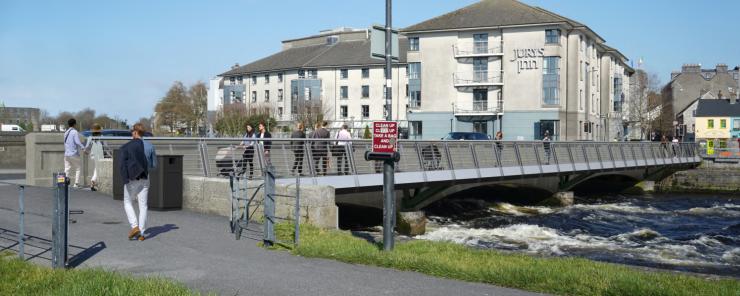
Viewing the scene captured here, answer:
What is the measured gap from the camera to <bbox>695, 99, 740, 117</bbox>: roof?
325 ft

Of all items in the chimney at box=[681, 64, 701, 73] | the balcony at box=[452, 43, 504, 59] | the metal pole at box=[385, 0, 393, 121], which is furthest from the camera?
the chimney at box=[681, 64, 701, 73]

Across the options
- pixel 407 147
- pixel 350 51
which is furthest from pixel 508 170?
pixel 350 51

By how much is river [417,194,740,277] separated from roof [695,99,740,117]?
6664 centimetres

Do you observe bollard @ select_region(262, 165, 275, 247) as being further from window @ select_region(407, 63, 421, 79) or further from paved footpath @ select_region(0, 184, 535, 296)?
window @ select_region(407, 63, 421, 79)

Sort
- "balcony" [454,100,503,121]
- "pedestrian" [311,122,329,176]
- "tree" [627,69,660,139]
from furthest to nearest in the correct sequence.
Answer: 1. "tree" [627,69,660,139]
2. "balcony" [454,100,503,121]
3. "pedestrian" [311,122,329,176]

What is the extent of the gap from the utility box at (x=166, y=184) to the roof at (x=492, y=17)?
188 ft

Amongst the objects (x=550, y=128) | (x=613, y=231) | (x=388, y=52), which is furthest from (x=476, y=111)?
(x=388, y=52)

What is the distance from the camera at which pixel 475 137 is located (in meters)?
42.9

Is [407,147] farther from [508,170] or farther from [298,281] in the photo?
[298,281]

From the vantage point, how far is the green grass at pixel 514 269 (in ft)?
27.6

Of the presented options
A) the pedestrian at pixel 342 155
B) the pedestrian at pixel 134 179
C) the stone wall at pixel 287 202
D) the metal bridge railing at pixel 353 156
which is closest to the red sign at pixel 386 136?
the metal bridge railing at pixel 353 156

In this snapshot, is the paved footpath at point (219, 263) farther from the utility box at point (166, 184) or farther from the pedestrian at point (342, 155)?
the pedestrian at point (342, 155)

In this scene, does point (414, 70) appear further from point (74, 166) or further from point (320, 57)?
point (74, 166)

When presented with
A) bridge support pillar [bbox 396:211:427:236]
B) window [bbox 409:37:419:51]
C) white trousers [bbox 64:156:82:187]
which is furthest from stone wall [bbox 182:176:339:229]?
window [bbox 409:37:419:51]
